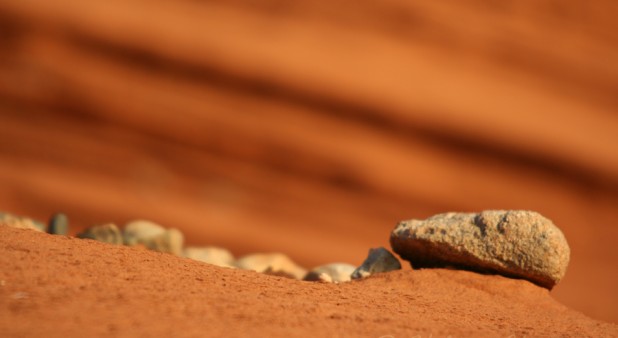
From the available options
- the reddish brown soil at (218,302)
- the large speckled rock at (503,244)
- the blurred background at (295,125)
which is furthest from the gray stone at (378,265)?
the blurred background at (295,125)

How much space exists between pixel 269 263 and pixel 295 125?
1054 millimetres

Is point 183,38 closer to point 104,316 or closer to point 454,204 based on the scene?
point 454,204

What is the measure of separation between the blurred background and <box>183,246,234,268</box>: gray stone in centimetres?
35

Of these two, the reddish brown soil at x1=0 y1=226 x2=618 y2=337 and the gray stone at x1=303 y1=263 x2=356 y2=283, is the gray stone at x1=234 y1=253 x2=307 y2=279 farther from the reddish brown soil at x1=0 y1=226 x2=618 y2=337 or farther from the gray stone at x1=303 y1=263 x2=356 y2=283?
the reddish brown soil at x1=0 y1=226 x2=618 y2=337

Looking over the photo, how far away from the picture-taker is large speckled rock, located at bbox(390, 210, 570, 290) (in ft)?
10.8

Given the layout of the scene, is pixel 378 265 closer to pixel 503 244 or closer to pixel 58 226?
pixel 503 244

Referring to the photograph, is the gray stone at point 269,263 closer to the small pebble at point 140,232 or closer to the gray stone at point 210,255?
the gray stone at point 210,255

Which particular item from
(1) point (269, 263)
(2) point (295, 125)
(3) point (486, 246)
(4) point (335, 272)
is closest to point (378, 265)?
(3) point (486, 246)

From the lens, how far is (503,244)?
3307mm

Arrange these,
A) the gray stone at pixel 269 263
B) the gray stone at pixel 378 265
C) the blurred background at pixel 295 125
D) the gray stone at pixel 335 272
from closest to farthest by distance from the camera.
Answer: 1. the gray stone at pixel 378 265
2. the gray stone at pixel 335 272
3. the gray stone at pixel 269 263
4. the blurred background at pixel 295 125

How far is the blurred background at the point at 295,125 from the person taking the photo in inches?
214

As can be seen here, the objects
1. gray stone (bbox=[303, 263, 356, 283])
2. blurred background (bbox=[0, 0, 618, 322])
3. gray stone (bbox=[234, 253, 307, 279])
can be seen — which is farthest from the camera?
blurred background (bbox=[0, 0, 618, 322])

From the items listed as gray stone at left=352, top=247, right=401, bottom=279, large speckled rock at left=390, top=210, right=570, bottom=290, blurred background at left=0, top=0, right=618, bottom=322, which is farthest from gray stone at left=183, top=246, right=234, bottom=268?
large speckled rock at left=390, top=210, right=570, bottom=290

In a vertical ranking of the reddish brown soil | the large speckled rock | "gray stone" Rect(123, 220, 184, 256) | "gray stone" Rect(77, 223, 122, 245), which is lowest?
the reddish brown soil
